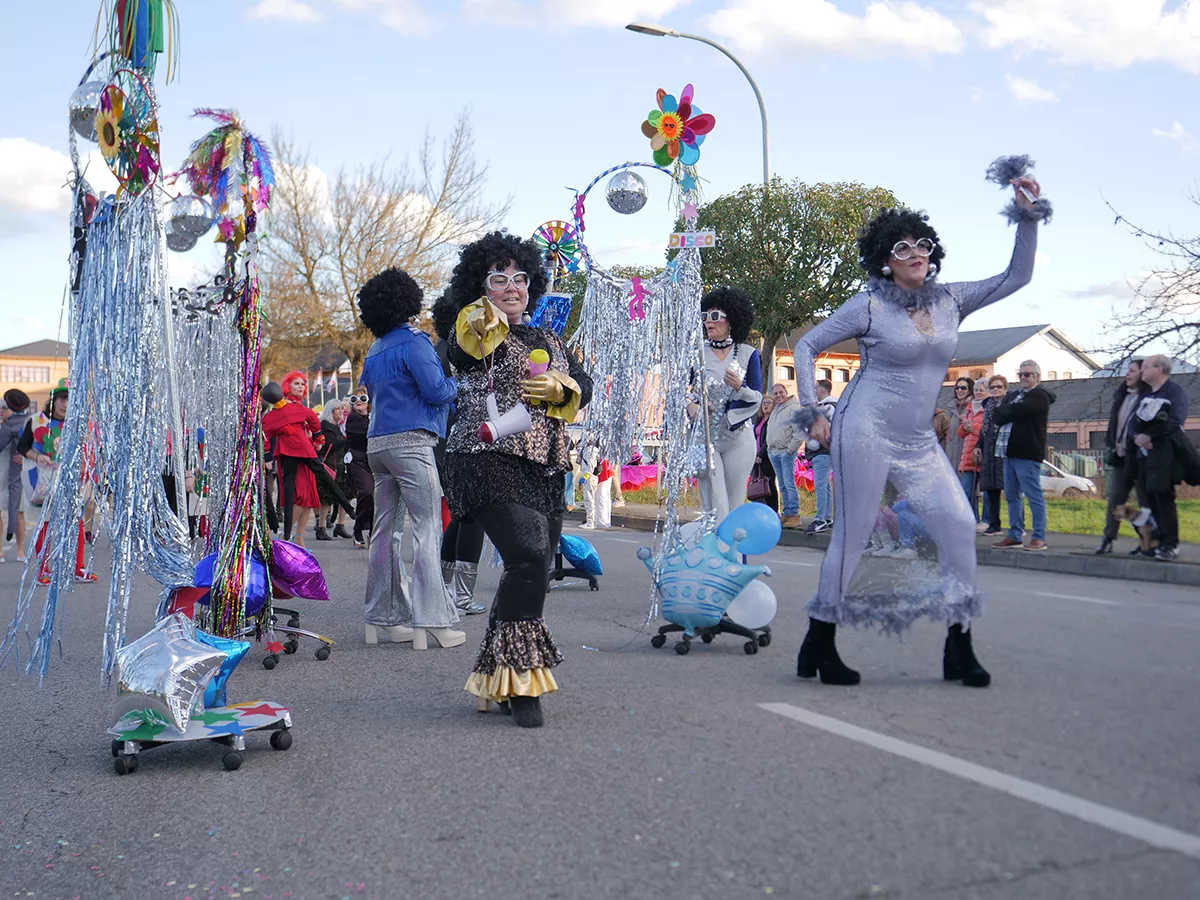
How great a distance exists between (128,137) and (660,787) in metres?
3.70

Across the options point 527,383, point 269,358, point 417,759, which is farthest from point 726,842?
point 269,358

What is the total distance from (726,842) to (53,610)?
12.3 feet

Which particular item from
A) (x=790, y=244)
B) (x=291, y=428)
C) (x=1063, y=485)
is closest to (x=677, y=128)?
(x=291, y=428)

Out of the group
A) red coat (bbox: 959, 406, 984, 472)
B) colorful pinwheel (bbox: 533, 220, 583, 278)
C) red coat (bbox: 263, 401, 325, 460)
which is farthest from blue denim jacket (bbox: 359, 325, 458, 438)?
red coat (bbox: 959, 406, 984, 472)

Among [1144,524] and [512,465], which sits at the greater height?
[512,465]

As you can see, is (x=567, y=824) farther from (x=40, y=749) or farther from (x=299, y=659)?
(x=299, y=659)

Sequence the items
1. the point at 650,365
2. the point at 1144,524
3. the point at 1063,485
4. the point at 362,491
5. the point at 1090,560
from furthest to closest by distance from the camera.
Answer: the point at 1063,485
the point at 362,491
the point at 1090,560
the point at 1144,524
the point at 650,365

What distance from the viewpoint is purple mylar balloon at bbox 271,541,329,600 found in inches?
269

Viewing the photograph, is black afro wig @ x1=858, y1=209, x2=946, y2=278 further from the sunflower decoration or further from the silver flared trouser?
the sunflower decoration

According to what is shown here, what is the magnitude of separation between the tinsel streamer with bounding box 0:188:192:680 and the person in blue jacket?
137 centimetres

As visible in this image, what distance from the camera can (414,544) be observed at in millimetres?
6898

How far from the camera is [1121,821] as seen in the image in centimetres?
327

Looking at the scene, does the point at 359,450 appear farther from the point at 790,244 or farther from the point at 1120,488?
the point at 790,244

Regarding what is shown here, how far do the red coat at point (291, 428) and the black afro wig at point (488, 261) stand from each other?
25.2ft
